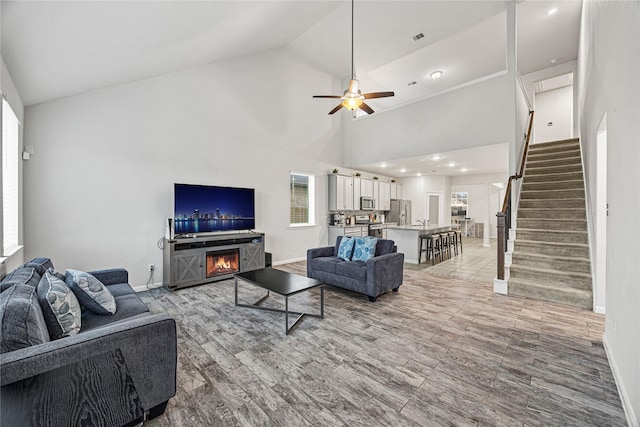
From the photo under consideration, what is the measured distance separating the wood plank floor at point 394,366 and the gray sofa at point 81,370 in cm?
29

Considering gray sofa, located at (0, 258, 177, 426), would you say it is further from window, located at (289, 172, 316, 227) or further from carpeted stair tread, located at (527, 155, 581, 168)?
carpeted stair tread, located at (527, 155, 581, 168)

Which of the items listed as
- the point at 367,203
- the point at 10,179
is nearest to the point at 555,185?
the point at 367,203

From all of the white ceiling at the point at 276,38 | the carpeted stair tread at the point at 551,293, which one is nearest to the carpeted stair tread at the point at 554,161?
the white ceiling at the point at 276,38

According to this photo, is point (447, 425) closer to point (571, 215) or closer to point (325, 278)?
point (325, 278)

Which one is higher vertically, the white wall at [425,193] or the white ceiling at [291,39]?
the white ceiling at [291,39]

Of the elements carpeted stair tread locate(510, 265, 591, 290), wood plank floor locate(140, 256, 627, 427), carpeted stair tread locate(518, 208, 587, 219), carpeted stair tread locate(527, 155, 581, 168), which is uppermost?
carpeted stair tread locate(527, 155, 581, 168)

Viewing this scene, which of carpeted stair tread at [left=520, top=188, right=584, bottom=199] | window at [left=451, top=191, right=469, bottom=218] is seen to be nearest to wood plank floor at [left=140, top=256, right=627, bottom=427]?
carpeted stair tread at [left=520, top=188, right=584, bottom=199]

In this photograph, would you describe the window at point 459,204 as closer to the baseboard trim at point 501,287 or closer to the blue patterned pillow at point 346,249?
the baseboard trim at point 501,287

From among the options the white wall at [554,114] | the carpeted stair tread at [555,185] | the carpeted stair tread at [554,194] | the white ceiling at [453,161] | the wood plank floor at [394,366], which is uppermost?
the white wall at [554,114]

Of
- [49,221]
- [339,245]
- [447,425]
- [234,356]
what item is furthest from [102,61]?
[447,425]

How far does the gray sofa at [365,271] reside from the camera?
12.0 ft

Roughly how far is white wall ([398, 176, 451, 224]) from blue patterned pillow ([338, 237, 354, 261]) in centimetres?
666

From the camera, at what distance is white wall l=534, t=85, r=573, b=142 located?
8.33 metres

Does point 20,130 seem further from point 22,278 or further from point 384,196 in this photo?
point 384,196
